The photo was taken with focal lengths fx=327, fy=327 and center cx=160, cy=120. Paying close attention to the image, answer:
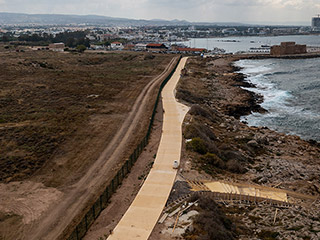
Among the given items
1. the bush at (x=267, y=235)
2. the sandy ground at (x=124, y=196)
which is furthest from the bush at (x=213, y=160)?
the bush at (x=267, y=235)

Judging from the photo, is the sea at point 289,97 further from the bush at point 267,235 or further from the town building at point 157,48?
the town building at point 157,48

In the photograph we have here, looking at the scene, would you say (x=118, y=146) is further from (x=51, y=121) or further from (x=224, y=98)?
(x=224, y=98)

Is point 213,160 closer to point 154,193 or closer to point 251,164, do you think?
point 251,164

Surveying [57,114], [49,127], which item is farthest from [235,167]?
[57,114]

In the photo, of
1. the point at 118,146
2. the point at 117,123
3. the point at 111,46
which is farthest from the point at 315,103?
the point at 111,46

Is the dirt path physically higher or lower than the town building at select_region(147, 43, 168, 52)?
lower

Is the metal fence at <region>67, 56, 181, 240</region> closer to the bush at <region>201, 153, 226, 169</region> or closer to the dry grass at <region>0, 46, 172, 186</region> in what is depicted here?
the dry grass at <region>0, 46, 172, 186</region>

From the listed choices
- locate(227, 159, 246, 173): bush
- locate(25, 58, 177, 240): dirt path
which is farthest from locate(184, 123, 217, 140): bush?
locate(25, 58, 177, 240): dirt path
